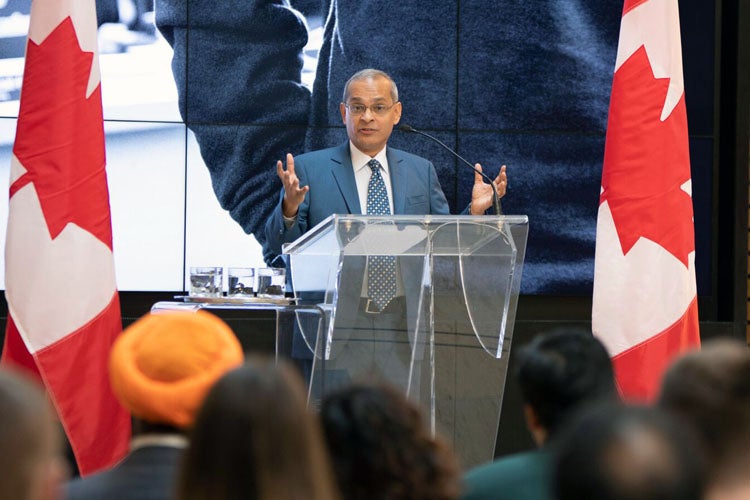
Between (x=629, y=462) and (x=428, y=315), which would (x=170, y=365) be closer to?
(x=629, y=462)

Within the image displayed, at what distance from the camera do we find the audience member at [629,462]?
1103 millimetres

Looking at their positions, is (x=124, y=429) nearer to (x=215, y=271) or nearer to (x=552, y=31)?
(x=215, y=271)

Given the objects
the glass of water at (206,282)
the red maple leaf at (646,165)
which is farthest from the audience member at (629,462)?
the red maple leaf at (646,165)

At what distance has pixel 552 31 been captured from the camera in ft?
21.5

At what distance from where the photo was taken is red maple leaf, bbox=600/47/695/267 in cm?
479

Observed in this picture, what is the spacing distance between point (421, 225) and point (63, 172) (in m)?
1.51

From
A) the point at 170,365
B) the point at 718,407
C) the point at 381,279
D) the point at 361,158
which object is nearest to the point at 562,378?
the point at 718,407

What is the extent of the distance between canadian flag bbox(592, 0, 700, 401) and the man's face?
99cm

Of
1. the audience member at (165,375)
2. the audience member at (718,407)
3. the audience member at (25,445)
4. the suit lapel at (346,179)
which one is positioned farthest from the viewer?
the suit lapel at (346,179)

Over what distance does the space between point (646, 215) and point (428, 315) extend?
1.46 metres

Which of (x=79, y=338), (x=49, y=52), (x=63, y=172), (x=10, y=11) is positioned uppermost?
(x=10, y=11)

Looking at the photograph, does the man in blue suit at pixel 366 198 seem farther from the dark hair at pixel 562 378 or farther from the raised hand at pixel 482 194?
the dark hair at pixel 562 378

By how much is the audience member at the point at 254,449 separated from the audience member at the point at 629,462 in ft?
1.28

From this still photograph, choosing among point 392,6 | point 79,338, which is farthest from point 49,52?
point 392,6
